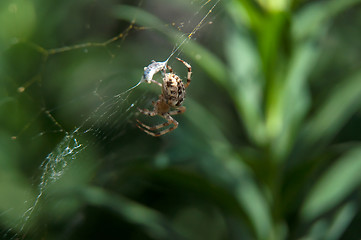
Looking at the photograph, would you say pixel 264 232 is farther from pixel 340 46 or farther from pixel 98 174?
pixel 340 46

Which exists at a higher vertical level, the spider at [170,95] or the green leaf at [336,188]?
the spider at [170,95]

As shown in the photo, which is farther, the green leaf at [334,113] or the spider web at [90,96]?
the green leaf at [334,113]

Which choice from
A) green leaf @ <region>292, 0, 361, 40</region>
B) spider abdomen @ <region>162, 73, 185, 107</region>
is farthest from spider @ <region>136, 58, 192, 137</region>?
green leaf @ <region>292, 0, 361, 40</region>

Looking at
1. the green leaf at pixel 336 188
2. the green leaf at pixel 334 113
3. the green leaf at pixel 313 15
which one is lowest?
the green leaf at pixel 336 188

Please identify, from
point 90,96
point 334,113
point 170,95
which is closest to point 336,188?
point 334,113

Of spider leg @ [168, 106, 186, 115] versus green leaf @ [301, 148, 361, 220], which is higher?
spider leg @ [168, 106, 186, 115]

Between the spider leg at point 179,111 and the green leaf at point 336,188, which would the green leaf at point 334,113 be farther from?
the spider leg at point 179,111

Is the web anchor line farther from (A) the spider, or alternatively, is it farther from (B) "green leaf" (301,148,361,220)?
(B) "green leaf" (301,148,361,220)

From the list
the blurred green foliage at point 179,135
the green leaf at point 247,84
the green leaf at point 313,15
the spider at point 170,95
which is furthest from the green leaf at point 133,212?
the green leaf at point 313,15
